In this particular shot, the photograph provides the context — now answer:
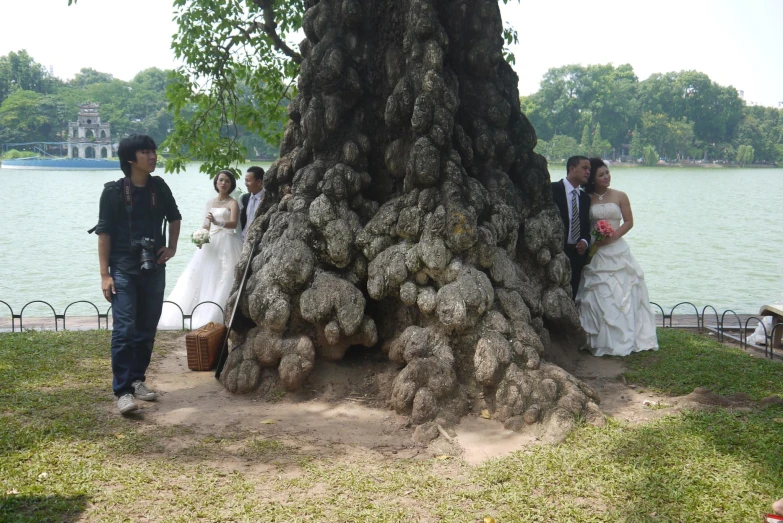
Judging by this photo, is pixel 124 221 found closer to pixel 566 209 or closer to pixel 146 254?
pixel 146 254

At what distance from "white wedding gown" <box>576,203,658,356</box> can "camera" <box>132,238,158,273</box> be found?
473 centimetres

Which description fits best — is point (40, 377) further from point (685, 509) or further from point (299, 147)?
point (685, 509)

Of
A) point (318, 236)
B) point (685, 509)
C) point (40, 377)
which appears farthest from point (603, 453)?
point (40, 377)

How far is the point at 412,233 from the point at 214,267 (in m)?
4.64

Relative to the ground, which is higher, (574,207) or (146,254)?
(574,207)

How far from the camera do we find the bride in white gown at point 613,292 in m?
8.00

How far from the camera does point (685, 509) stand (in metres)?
4.10

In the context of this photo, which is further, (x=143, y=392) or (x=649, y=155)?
(x=649, y=155)

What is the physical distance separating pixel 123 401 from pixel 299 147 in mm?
2961

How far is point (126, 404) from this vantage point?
222 inches

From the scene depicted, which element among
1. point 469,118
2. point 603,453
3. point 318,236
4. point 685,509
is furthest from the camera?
point 469,118

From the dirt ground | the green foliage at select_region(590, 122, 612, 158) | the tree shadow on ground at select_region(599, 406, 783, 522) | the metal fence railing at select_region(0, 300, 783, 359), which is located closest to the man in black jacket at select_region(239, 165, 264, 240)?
the metal fence railing at select_region(0, 300, 783, 359)

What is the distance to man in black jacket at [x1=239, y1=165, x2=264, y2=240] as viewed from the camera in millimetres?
9188

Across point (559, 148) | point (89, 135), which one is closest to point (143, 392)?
point (559, 148)
